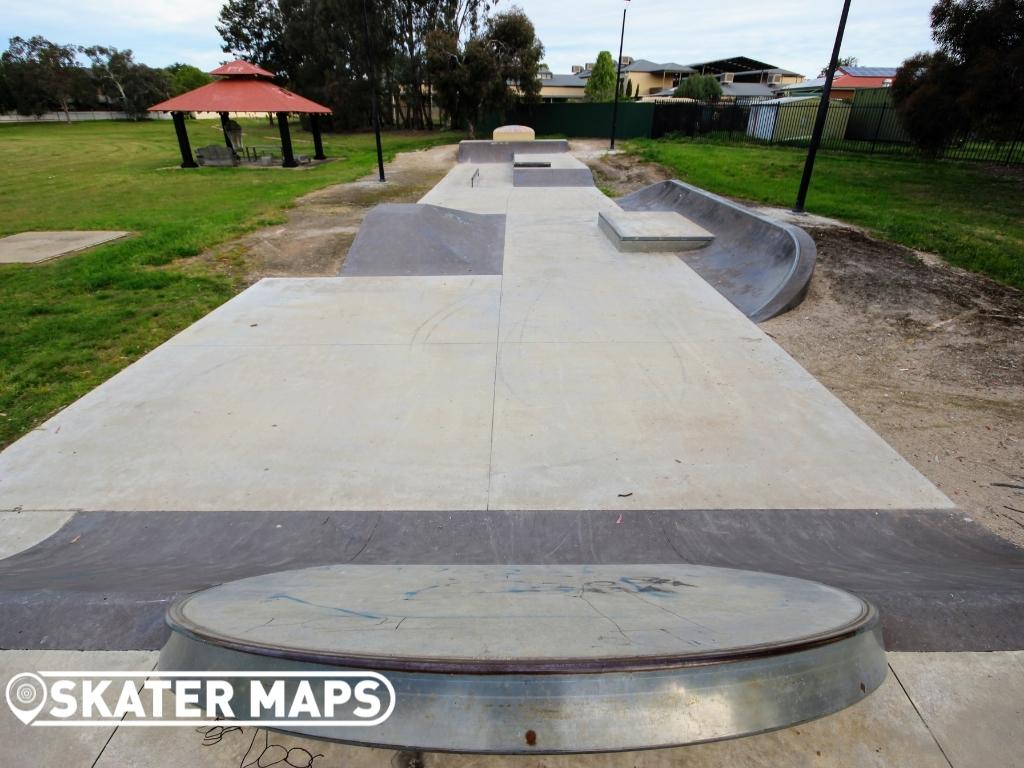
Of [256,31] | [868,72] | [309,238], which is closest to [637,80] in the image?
[868,72]

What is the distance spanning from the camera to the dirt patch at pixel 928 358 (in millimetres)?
3443

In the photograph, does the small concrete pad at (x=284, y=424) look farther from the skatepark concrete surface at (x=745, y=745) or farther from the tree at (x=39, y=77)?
the tree at (x=39, y=77)

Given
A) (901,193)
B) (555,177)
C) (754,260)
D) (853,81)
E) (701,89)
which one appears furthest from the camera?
(701,89)

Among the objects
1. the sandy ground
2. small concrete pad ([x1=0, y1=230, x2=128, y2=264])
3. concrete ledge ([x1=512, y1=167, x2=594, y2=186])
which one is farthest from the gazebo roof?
the sandy ground

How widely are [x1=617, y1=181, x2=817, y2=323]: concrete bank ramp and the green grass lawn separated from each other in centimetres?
278

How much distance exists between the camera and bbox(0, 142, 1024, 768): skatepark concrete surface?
5.95ft

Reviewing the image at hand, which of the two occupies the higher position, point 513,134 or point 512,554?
point 513,134

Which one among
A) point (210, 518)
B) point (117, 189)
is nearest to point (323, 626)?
point (210, 518)

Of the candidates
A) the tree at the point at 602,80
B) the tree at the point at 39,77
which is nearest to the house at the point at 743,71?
the tree at the point at 602,80

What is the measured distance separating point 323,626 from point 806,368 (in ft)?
15.8

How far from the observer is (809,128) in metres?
27.9

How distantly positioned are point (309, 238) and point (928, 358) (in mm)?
9617

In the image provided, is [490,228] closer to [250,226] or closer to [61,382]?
[250,226]

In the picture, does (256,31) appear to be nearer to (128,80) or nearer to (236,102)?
(128,80)
